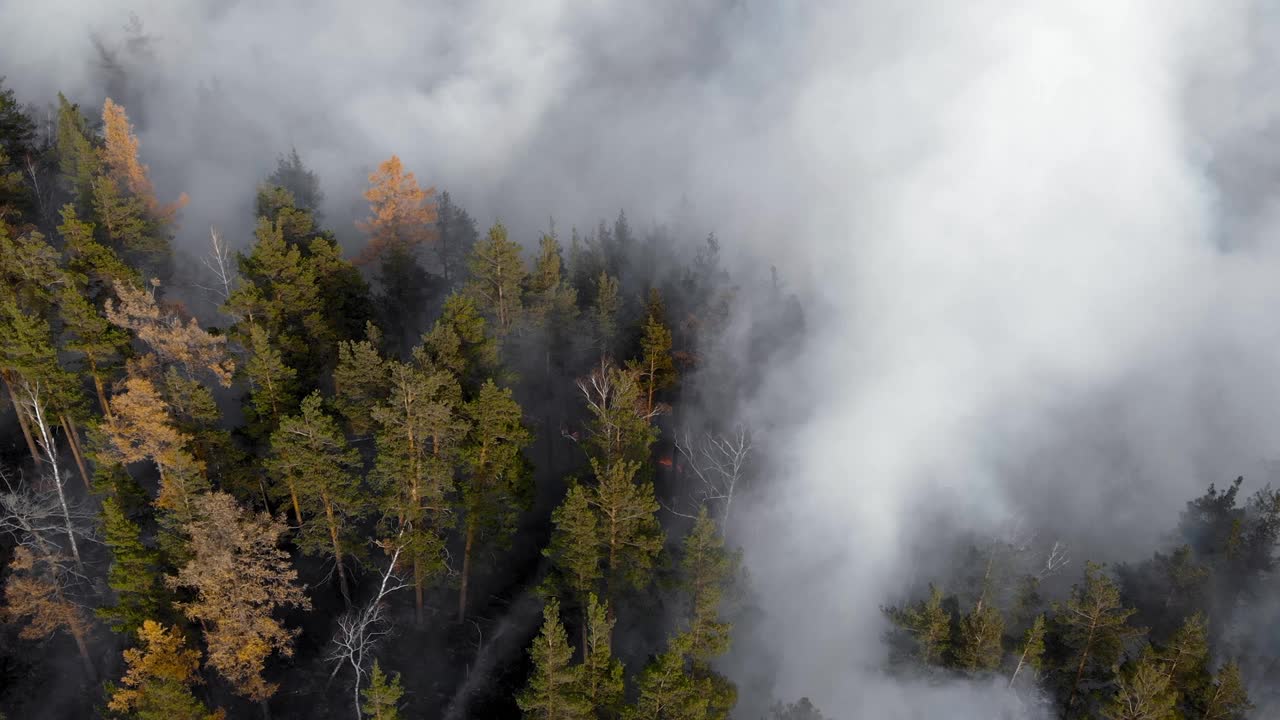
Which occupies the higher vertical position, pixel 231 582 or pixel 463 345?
pixel 463 345

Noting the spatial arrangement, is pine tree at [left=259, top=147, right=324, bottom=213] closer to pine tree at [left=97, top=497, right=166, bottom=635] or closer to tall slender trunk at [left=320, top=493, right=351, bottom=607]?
tall slender trunk at [left=320, top=493, right=351, bottom=607]

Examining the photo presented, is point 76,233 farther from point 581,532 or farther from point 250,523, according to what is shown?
point 581,532

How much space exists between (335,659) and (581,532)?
12.0 meters

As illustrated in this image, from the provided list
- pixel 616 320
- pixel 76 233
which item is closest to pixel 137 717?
pixel 76 233

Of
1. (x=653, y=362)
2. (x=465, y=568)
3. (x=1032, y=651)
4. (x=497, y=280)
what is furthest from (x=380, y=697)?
(x=1032, y=651)

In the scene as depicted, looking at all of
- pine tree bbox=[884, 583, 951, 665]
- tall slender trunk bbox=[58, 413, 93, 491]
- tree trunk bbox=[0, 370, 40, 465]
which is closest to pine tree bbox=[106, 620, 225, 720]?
tall slender trunk bbox=[58, 413, 93, 491]

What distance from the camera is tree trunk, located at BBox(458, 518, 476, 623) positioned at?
32844 millimetres

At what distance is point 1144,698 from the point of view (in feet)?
93.2

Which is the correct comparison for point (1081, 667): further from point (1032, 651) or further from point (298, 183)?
point (298, 183)

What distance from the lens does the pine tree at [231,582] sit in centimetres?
2536

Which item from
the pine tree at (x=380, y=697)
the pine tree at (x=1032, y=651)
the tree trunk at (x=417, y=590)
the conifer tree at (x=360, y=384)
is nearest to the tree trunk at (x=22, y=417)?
the conifer tree at (x=360, y=384)

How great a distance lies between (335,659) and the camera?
3259cm

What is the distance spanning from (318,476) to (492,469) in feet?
20.4

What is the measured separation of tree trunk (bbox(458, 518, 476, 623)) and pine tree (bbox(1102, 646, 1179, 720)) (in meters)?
24.1
